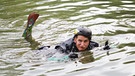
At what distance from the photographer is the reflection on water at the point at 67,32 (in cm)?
801

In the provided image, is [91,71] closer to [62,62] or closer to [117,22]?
[62,62]

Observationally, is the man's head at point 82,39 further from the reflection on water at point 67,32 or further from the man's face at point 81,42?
the reflection on water at point 67,32

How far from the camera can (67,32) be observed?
39.9 ft

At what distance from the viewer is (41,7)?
15961 millimetres

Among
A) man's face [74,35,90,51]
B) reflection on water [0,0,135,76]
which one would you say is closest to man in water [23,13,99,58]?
man's face [74,35,90,51]

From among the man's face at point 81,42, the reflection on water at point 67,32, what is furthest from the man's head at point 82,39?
the reflection on water at point 67,32

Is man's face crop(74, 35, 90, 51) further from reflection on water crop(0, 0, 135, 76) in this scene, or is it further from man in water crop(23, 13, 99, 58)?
reflection on water crop(0, 0, 135, 76)

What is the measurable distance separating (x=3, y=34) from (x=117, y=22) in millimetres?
4010

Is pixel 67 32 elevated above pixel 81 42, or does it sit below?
above

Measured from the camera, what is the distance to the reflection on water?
801 cm

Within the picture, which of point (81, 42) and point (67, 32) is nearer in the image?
point (81, 42)

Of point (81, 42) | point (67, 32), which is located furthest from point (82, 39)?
point (67, 32)

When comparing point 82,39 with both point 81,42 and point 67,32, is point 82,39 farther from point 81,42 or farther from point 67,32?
point 67,32

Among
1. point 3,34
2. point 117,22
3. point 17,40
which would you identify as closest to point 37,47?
point 17,40
